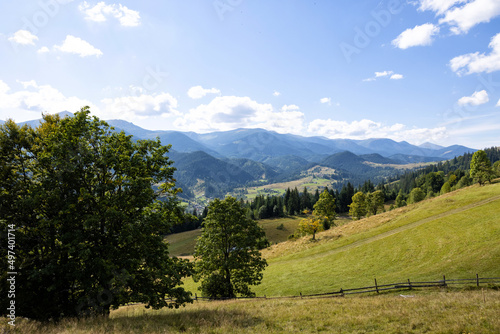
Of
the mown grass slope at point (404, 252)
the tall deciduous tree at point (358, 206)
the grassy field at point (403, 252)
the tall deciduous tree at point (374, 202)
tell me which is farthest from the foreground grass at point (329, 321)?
the tall deciduous tree at point (374, 202)

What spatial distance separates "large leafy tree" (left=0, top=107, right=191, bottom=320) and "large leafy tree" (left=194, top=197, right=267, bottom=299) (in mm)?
→ 15183

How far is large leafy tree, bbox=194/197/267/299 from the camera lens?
3284 cm

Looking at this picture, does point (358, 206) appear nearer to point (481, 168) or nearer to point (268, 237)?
point (268, 237)

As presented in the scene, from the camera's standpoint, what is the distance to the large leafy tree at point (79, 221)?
1529cm

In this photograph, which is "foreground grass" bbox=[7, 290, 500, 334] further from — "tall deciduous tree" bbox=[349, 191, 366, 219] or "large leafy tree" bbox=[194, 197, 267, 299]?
"tall deciduous tree" bbox=[349, 191, 366, 219]

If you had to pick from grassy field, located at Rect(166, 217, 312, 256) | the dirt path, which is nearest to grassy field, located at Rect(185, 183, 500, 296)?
the dirt path

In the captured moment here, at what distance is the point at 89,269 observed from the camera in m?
15.6

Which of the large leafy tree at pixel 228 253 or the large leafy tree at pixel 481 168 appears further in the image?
the large leafy tree at pixel 481 168

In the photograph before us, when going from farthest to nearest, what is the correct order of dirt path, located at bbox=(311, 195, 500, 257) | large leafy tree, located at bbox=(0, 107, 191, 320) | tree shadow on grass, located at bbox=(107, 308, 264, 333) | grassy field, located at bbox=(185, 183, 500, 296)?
dirt path, located at bbox=(311, 195, 500, 257), grassy field, located at bbox=(185, 183, 500, 296), large leafy tree, located at bbox=(0, 107, 191, 320), tree shadow on grass, located at bbox=(107, 308, 264, 333)

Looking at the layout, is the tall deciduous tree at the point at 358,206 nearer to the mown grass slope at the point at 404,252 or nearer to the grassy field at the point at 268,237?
the grassy field at the point at 268,237

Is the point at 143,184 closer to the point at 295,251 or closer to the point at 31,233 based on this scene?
the point at 31,233

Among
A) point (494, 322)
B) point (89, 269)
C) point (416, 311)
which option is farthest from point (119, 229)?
point (494, 322)

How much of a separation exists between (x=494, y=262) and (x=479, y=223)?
17160mm

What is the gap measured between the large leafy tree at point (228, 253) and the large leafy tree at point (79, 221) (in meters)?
15.2
